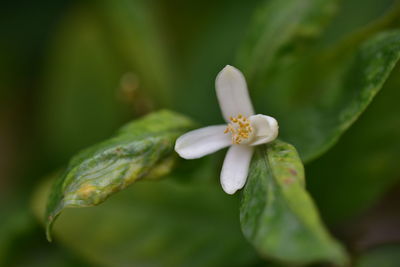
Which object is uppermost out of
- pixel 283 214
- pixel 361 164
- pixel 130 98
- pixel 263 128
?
pixel 130 98

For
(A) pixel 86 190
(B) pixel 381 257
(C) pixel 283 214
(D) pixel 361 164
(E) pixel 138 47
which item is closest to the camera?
(C) pixel 283 214

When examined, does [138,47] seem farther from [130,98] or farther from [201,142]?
[201,142]

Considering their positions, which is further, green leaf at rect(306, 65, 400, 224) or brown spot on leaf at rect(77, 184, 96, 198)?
green leaf at rect(306, 65, 400, 224)

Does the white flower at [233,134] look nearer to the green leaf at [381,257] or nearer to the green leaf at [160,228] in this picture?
the green leaf at [160,228]

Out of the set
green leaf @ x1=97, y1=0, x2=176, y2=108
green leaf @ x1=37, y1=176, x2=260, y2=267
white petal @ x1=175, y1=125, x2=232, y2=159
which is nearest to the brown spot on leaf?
white petal @ x1=175, y1=125, x2=232, y2=159

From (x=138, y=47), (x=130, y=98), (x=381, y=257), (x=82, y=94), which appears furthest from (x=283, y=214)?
(x=82, y=94)

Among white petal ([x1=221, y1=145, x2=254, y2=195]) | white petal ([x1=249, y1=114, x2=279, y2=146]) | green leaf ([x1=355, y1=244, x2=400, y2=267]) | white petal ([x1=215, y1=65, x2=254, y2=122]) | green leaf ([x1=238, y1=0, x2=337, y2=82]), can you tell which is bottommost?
green leaf ([x1=355, y1=244, x2=400, y2=267])

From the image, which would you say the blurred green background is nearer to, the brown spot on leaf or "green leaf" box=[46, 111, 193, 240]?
"green leaf" box=[46, 111, 193, 240]
